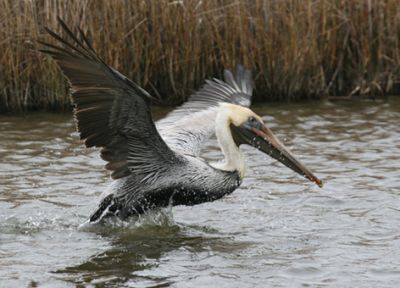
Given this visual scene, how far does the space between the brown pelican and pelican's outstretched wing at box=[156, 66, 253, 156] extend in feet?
0.23

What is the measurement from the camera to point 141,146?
6.68 meters

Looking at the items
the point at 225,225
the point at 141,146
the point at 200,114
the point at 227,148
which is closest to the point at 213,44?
the point at 200,114

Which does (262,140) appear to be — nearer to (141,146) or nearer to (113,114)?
(141,146)

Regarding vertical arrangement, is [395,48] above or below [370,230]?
above

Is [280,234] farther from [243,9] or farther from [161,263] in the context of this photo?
[243,9]

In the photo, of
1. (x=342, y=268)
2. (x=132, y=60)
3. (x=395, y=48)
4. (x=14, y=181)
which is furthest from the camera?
(x=395, y=48)

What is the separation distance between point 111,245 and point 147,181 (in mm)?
586

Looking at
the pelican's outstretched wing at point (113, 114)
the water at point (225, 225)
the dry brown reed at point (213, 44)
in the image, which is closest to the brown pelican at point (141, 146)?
the pelican's outstretched wing at point (113, 114)

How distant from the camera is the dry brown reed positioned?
1032cm

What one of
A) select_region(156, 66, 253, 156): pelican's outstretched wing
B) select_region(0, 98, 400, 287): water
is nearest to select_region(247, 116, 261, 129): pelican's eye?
select_region(156, 66, 253, 156): pelican's outstretched wing

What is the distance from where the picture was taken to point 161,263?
6102 millimetres

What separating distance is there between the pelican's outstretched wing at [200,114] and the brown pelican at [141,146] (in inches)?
2.7

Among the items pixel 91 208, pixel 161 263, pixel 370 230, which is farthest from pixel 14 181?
pixel 370 230

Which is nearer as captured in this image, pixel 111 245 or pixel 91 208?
pixel 111 245
